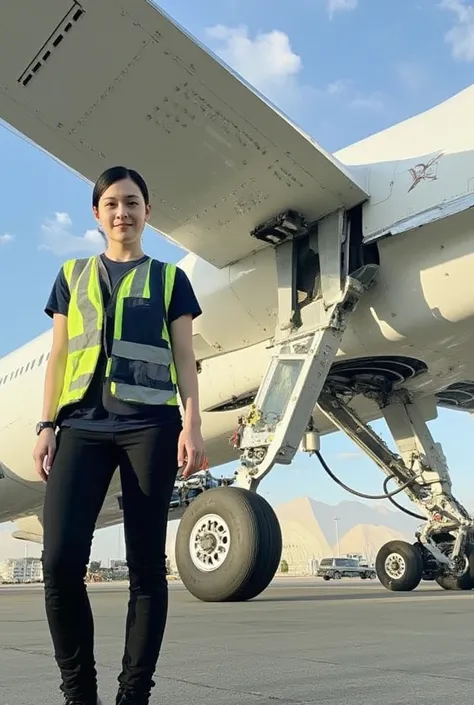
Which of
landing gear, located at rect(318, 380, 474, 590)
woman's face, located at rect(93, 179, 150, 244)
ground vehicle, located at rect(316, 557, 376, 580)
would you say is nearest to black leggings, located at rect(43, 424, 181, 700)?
woman's face, located at rect(93, 179, 150, 244)

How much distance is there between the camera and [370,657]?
10.8 ft

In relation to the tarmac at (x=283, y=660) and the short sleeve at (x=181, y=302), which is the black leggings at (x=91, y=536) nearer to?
the tarmac at (x=283, y=660)

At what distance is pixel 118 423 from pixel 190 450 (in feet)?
0.83

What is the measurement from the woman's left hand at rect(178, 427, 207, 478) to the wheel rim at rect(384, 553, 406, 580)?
9317 mm

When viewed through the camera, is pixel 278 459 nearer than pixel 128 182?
No

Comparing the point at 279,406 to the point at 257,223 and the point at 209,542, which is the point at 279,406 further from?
the point at 257,223

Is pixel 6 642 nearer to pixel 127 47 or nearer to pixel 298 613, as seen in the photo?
pixel 298 613

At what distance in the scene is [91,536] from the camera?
7.63ft

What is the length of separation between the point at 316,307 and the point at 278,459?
185 cm

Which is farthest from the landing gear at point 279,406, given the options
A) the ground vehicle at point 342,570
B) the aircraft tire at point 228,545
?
the ground vehicle at point 342,570

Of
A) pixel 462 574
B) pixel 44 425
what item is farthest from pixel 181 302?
pixel 462 574

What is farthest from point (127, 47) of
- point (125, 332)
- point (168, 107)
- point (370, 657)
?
point (370, 657)

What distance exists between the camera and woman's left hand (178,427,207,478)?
2416 millimetres

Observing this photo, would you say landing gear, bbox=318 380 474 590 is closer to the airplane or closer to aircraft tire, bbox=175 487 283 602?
the airplane
